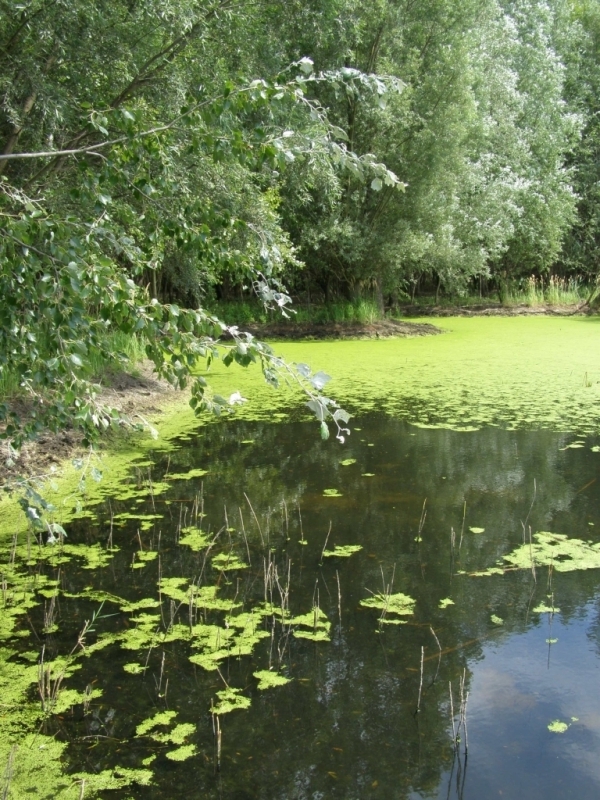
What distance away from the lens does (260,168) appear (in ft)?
42.3

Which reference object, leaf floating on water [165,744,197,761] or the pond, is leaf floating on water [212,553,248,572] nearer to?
the pond

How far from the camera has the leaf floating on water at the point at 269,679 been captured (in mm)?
2965

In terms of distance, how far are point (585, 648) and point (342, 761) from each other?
1.28m

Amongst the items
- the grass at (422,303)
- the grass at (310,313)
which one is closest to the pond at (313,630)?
the grass at (422,303)

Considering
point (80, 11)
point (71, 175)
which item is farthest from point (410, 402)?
point (80, 11)

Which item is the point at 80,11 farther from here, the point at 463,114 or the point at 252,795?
the point at 463,114

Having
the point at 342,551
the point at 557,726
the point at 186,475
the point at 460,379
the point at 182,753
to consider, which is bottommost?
the point at 557,726

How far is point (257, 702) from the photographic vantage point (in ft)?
9.37

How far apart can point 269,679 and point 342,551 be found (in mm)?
1362

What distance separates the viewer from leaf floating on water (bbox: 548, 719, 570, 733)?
2736 millimetres

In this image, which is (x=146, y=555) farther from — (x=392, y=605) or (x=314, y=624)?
(x=392, y=605)

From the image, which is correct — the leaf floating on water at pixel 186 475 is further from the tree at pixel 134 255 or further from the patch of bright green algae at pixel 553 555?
the tree at pixel 134 255

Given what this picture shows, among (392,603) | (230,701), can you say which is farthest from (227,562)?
(230,701)

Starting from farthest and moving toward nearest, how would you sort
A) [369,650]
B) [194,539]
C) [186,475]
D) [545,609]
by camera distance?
1. [186,475]
2. [194,539]
3. [545,609]
4. [369,650]
